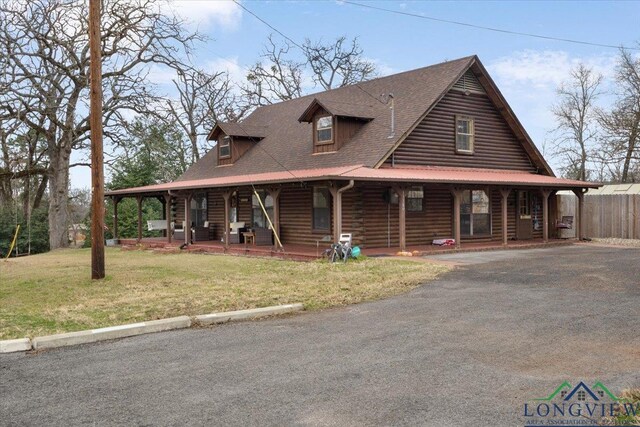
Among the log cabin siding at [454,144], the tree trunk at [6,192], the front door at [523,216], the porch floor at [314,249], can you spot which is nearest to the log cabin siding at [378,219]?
the porch floor at [314,249]

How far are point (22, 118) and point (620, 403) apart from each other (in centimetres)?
2781

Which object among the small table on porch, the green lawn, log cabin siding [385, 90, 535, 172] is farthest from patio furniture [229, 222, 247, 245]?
log cabin siding [385, 90, 535, 172]

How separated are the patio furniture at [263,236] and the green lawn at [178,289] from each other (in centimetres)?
461

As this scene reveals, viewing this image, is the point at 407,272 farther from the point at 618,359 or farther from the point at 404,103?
the point at 404,103

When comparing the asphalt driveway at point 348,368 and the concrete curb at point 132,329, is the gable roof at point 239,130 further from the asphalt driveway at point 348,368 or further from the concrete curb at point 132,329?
the asphalt driveway at point 348,368

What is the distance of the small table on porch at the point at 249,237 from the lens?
2051 cm

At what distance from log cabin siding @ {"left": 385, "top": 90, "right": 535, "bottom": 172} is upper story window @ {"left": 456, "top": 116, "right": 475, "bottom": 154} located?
20 centimetres

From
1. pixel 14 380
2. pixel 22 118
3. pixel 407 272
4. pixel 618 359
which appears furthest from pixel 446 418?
pixel 22 118

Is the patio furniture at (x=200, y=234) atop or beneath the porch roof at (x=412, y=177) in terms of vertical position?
beneath

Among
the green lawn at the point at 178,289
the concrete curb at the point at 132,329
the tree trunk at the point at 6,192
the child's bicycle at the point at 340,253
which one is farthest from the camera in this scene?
the tree trunk at the point at 6,192

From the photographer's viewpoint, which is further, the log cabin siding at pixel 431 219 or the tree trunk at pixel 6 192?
the tree trunk at pixel 6 192

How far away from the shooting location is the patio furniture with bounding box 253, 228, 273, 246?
2077 cm

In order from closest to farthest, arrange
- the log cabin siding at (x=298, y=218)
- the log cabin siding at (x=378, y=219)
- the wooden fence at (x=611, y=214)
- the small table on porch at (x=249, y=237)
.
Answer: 1. the log cabin siding at (x=378, y=219)
2. the log cabin siding at (x=298, y=218)
3. the small table on porch at (x=249, y=237)
4. the wooden fence at (x=611, y=214)

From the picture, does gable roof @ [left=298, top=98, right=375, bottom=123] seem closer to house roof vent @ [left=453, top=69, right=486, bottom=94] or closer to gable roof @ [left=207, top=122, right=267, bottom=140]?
house roof vent @ [left=453, top=69, right=486, bottom=94]
